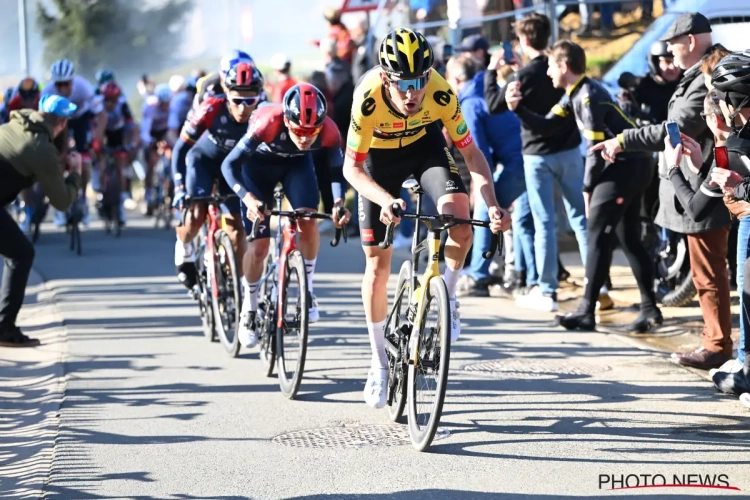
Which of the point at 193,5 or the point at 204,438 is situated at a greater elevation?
the point at 193,5

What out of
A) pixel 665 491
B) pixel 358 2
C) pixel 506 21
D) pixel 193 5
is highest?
pixel 193 5

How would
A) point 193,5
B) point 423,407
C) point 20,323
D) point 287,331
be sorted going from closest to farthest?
point 423,407
point 287,331
point 20,323
point 193,5

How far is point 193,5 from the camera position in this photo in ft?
125

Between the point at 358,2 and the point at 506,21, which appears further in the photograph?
the point at 358,2

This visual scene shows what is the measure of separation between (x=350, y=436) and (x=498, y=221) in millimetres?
1501

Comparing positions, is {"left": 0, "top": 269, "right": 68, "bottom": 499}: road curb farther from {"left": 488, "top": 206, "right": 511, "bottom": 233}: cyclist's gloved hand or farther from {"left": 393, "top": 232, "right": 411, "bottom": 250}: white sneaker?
{"left": 393, "top": 232, "right": 411, "bottom": 250}: white sneaker

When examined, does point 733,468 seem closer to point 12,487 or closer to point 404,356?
point 404,356

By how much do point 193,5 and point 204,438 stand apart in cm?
3286

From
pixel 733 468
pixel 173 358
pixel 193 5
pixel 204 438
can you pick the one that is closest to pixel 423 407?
pixel 204 438

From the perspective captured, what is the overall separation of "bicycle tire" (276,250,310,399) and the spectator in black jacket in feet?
10.1

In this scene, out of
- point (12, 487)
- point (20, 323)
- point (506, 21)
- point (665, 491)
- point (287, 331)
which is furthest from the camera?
point (506, 21)

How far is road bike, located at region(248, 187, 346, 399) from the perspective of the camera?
7531mm

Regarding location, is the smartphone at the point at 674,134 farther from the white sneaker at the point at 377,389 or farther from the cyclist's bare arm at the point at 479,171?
the white sneaker at the point at 377,389

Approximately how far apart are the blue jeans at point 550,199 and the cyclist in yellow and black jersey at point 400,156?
3.33m
